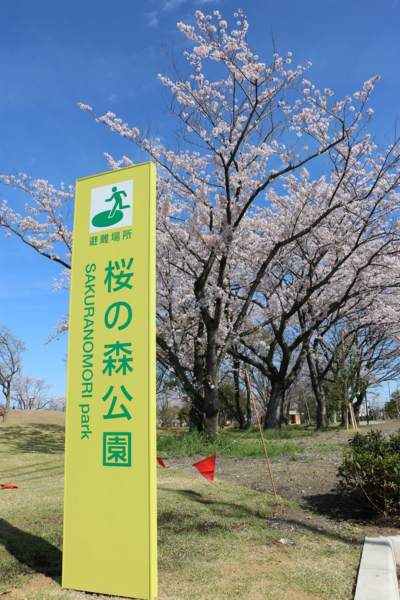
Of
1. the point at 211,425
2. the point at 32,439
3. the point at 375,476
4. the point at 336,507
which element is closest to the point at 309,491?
the point at 336,507

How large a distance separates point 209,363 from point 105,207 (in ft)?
26.7

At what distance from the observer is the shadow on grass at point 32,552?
370cm

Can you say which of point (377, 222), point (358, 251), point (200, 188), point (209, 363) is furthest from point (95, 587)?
point (358, 251)

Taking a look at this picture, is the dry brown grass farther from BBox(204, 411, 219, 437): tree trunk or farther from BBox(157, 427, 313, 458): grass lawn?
BBox(204, 411, 219, 437): tree trunk

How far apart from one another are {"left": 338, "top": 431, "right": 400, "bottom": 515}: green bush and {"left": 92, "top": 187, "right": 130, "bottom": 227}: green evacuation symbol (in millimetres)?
4020

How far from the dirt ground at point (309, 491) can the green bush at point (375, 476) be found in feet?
0.57

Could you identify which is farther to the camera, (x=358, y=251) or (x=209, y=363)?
(x=358, y=251)

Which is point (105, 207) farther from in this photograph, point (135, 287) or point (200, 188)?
point (200, 188)

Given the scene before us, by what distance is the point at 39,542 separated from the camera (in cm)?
428

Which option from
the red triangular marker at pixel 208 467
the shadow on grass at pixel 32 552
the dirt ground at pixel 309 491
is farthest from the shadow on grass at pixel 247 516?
the shadow on grass at pixel 32 552

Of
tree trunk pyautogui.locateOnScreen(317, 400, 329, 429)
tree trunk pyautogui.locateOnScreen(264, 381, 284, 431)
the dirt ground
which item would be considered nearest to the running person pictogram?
the dirt ground

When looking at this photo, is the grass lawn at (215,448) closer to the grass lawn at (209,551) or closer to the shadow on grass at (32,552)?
the grass lawn at (209,551)

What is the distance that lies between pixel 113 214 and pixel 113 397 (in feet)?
5.48

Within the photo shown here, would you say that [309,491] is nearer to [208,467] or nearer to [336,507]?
[336,507]
